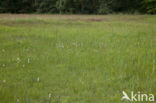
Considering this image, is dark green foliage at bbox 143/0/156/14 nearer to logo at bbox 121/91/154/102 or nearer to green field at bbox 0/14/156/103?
green field at bbox 0/14/156/103

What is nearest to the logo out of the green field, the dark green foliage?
the green field

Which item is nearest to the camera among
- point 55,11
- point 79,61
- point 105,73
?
point 105,73

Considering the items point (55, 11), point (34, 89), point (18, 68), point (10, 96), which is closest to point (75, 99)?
point (34, 89)

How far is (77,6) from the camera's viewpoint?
1722 inches

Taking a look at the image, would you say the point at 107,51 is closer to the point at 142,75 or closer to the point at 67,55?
the point at 67,55

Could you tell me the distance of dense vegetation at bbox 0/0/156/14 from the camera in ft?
136

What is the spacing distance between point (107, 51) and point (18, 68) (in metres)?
3.83

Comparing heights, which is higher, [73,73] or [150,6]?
[73,73]

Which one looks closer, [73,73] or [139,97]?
[139,97]

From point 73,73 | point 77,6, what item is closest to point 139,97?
point 73,73

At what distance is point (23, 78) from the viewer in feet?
16.9

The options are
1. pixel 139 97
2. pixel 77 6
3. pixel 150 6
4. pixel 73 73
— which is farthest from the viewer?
pixel 77 6

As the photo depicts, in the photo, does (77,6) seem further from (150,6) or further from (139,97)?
(139,97)

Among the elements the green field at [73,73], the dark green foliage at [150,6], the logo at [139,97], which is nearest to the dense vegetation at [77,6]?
the dark green foliage at [150,6]
